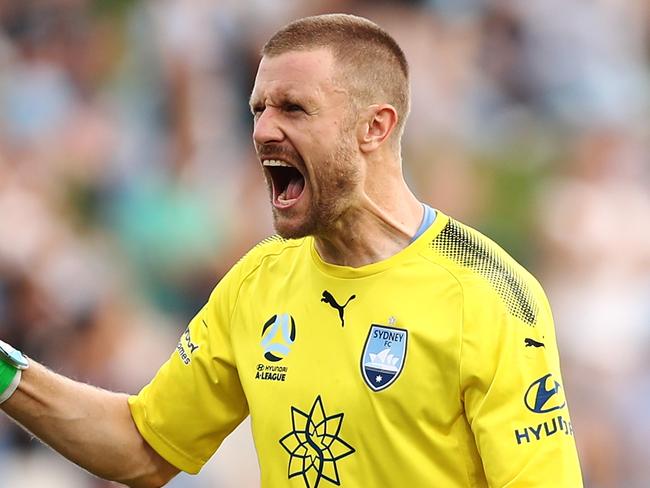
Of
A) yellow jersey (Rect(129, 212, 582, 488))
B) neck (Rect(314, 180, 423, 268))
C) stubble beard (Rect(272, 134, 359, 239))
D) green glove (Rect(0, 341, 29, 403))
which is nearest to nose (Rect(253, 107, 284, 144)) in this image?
stubble beard (Rect(272, 134, 359, 239))

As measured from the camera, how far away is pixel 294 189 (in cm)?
361

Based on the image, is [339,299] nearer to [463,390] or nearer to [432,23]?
[463,390]

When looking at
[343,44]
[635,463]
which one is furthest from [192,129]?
[343,44]

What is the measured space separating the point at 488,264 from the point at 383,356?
0.39m

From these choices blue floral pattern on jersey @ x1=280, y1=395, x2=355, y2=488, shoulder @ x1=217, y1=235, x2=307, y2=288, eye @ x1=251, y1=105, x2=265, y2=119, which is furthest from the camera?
shoulder @ x1=217, y1=235, x2=307, y2=288

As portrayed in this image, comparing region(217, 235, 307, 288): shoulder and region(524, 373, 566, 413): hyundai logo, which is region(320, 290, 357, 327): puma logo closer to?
region(217, 235, 307, 288): shoulder

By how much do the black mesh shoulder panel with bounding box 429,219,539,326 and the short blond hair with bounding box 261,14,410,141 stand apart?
1.14 feet

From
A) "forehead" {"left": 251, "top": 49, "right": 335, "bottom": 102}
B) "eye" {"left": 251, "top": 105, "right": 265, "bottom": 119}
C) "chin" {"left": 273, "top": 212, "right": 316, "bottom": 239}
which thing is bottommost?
"chin" {"left": 273, "top": 212, "right": 316, "bottom": 239}

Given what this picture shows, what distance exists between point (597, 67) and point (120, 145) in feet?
10.0

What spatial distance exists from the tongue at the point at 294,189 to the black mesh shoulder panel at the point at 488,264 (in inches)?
16.3

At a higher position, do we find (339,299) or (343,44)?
(343,44)

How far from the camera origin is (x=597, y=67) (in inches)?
310

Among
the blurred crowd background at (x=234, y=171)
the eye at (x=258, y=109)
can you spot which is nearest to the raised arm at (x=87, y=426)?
the eye at (x=258, y=109)

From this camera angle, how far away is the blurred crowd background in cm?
723
